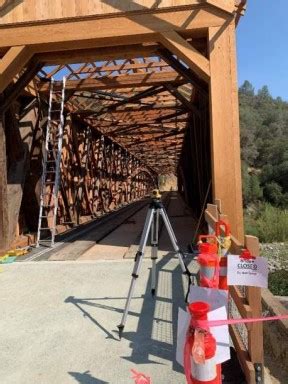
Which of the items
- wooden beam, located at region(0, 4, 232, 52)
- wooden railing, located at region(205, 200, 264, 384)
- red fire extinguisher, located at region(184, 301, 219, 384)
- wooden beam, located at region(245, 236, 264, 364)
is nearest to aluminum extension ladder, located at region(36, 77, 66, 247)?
wooden beam, located at region(0, 4, 232, 52)

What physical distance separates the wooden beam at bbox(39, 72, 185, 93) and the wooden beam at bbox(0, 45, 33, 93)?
3.05 m

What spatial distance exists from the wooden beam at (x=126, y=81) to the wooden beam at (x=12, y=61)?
3.05 meters

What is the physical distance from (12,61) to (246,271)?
6.08 m

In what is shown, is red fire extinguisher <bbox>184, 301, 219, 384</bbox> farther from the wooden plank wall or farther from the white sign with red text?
the wooden plank wall

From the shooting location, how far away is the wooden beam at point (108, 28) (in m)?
6.65

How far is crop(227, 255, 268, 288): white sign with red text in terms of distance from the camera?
8.36 ft

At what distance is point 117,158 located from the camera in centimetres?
2391

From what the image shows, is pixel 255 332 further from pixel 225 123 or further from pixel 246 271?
pixel 225 123

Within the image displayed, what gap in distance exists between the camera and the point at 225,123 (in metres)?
6.58

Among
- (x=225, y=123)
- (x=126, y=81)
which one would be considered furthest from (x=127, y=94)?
(x=225, y=123)

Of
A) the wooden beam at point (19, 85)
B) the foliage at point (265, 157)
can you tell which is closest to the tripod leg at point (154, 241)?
the wooden beam at point (19, 85)

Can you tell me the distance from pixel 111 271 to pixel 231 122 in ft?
9.93

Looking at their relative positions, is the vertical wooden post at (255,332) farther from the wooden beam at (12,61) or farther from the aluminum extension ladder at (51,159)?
the aluminum extension ladder at (51,159)

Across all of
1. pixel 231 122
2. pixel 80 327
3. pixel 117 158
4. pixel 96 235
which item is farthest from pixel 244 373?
pixel 117 158
